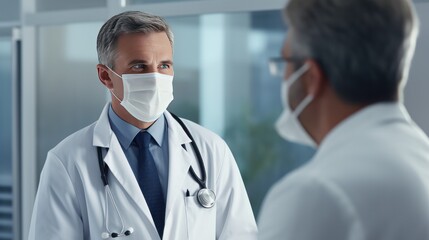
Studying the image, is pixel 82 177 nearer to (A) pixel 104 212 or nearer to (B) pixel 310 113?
(A) pixel 104 212

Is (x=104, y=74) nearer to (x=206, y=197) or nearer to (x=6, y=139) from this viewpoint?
(x=206, y=197)

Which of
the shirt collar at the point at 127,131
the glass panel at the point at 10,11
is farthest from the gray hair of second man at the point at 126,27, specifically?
the glass panel at the point at 10,11

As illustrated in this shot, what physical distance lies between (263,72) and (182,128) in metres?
1.09

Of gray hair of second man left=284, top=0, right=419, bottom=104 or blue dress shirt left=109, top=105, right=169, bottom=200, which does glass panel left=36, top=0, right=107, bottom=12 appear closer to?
blue dress shirt left=109, top=105, right=169, bottom=200

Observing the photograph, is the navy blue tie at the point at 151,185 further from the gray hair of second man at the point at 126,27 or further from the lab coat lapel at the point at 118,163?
the gray hair of second man at the point at 126,27

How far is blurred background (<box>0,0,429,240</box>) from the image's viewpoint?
3156 mm

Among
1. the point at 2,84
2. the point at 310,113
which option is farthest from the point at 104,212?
the point at 2,84

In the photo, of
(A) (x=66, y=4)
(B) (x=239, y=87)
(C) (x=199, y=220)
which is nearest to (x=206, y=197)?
(C) (x=199, y=220)

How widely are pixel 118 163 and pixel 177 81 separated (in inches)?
56.2

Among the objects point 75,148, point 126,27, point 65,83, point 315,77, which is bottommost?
point 65,83

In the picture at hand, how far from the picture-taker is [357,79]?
98 centimetres

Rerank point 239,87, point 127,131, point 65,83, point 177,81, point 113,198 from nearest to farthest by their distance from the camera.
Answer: point 113,198 → point 127,131 → point 239,87 → point 177,81 → point 65,83

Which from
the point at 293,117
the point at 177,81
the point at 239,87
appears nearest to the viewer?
the point at 293,117

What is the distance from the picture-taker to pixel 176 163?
2.03 meters
